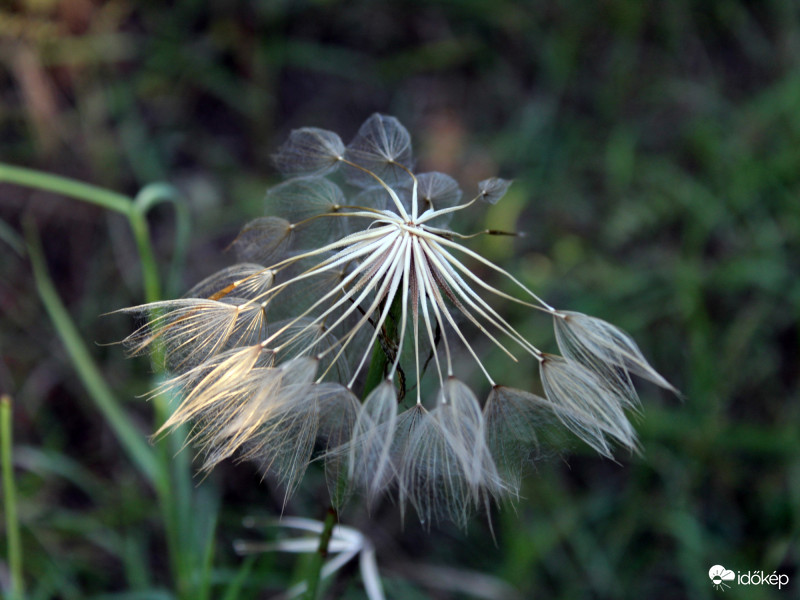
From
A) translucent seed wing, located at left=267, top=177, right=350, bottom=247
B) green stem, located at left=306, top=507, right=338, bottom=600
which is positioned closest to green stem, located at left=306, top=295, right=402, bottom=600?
green stem, located at left=306, top=507, right=338, bottom=600

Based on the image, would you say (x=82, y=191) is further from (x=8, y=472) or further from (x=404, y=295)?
(x=404, y=295)

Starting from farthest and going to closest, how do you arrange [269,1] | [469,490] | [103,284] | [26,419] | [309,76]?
[309,76] → [269,1] → [103,284] → [26,419] → [469,490]

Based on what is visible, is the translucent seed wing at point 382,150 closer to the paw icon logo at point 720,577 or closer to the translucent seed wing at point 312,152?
the translucent seed wing at point 312,152

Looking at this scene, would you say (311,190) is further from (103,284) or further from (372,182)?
(103,284)

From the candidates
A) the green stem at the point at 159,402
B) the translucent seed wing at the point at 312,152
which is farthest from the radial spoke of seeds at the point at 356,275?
the green stem at the point at 159,402

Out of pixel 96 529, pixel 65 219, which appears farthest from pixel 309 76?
pixel 96 529

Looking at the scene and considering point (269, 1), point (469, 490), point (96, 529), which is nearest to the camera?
point (469, 490)

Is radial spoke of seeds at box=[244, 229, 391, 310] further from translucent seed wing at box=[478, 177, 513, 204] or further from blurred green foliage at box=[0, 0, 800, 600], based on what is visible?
blurred green foliage at box=[0, 0, 800, 600]

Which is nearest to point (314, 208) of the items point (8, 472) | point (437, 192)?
point (437, 192)
